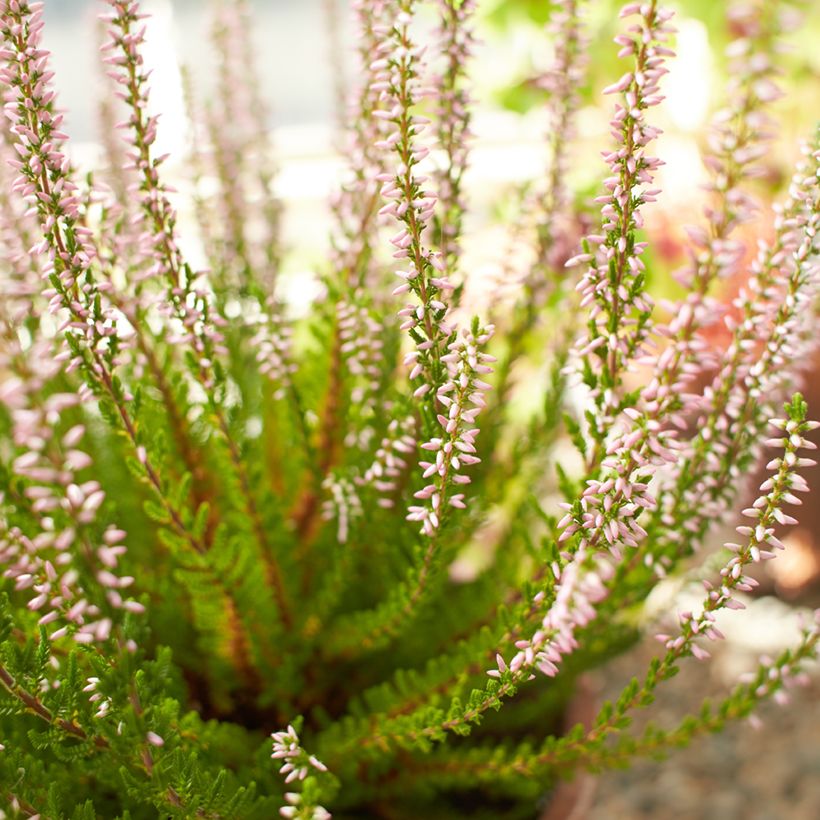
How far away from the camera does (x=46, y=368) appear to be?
11.0 inches

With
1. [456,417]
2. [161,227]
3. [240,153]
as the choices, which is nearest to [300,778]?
[456,417]

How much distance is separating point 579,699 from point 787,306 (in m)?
0.48

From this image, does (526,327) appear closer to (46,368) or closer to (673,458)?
(673,458)

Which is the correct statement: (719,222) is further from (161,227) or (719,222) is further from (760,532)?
(161,227)

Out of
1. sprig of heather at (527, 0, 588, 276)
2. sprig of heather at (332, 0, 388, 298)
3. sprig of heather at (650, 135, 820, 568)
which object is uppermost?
sprig of heather at (527, 0, 588, 276)

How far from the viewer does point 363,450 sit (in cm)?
65

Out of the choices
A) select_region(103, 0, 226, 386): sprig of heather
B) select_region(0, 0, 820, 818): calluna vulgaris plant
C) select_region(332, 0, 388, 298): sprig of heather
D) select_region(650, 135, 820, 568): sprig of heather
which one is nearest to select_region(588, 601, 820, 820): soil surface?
select_region(0, 0, 820, 818): calluna vulgaris plant

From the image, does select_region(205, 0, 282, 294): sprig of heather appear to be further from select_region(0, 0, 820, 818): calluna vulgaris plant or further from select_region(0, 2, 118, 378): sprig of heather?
select_region(0, 2, 118, 378): sprig of heather

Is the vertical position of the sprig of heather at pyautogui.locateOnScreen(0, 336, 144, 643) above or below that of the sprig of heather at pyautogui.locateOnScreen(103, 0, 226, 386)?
below

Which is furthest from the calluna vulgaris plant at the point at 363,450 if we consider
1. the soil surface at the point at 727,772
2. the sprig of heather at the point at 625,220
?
the soil surface at the point at 727,772

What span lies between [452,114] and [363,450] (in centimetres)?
26

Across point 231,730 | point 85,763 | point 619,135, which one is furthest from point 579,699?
point 619,135

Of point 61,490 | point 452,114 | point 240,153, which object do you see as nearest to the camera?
point 61,490

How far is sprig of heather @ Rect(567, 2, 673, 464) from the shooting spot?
39 cm
